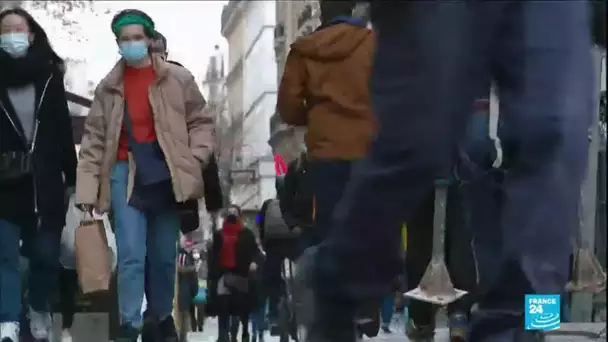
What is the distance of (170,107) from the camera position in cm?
686

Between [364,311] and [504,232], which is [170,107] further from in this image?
[504,232]

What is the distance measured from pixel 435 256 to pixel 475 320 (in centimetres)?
323

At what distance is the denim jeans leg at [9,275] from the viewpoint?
695 centimetres

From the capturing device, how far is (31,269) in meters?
7.24

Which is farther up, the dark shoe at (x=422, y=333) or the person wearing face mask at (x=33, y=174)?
the person wearing face mask at (x=33, y=174)

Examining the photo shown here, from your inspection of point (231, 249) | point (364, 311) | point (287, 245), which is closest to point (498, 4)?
point (364, 311)

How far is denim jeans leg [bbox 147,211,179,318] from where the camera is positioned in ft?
21.7

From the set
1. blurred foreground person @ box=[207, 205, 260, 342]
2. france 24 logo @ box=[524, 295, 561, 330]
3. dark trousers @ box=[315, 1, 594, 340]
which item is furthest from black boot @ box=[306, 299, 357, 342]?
blurred foreground person @ box=[207, 205, 260, 342]

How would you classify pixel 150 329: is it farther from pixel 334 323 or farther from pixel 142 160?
pixel 334 323

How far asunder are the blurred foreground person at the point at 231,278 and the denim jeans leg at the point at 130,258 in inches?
284

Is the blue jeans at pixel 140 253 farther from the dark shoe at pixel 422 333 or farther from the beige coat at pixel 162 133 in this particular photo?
the dark shoe at pixel 422 333

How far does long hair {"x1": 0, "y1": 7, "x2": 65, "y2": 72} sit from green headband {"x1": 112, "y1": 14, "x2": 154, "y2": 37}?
502 mm

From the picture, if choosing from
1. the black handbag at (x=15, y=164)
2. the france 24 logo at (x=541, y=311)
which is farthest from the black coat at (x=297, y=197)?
the france 24 logo at (x=541, y=311)

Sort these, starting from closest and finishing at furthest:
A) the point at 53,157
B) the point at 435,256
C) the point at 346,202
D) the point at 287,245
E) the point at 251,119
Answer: the point at 346,202, the point at 435,256, the point at 53,157, the point at 287,245, the point at 251,119
